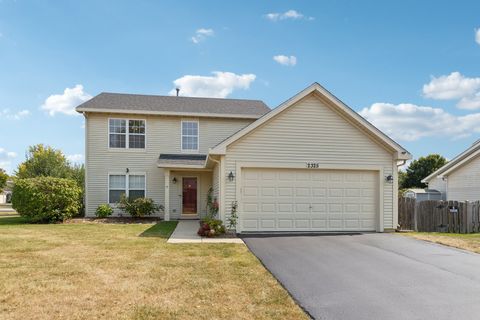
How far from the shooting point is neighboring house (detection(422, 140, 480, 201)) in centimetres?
1888

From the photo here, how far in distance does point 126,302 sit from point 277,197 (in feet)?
26.6

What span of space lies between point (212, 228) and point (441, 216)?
32.0 feet

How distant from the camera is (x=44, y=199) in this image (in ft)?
51.0

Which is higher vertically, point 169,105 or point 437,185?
point 169,105

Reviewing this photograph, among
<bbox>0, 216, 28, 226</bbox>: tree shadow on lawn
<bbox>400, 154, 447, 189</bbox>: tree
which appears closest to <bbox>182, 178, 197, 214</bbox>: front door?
<bbox>0, 216, 28, 226</bbox>: tree shadow on lawn

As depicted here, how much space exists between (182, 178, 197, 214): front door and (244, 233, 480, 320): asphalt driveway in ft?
27.8

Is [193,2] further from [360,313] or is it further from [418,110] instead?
[418,110]

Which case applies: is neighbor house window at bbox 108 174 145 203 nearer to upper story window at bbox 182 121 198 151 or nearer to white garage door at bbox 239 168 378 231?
upper story window at bbox 182 121 198 151

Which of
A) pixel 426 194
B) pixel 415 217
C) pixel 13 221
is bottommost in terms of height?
pixel 13 221

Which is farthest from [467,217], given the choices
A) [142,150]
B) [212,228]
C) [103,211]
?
[103,211]

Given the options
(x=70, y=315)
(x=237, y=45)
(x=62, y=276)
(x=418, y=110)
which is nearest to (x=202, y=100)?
(x=237, y=45)

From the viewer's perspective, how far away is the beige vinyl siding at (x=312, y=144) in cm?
1245

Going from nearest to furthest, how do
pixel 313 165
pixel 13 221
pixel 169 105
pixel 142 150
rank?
pixel 313 165 → pixel 13 221 → pixel 142 150 → pixel 169 105

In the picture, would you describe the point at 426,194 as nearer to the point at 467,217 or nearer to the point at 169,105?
the point at 467,217
